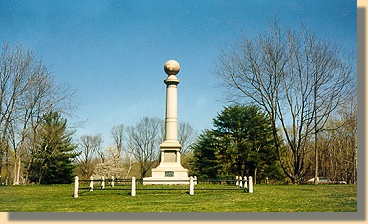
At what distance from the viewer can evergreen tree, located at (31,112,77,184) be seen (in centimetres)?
2441

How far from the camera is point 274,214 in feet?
27.7

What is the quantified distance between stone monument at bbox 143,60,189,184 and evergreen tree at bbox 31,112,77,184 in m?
8.55

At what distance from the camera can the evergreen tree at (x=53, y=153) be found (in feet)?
80.1

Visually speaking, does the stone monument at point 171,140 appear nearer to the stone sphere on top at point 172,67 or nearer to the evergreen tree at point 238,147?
the stone sphere on top at point 172,67

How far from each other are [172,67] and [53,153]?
1129 cm

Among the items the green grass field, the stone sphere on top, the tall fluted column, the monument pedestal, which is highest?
the stone sphere on top

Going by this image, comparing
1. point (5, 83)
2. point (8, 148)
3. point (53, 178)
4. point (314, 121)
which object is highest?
point (5, 83)

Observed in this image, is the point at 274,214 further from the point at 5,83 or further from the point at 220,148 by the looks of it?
the point at 220,148

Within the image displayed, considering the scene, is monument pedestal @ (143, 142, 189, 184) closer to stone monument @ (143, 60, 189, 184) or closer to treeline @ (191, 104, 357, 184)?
stone monument @ (143, 60, 189, 184)

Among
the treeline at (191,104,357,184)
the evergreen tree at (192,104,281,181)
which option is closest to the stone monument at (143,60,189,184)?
the treeline at (191,104,357,184)

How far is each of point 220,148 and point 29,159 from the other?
1160cm

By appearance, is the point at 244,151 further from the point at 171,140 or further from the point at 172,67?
the point at 172,67

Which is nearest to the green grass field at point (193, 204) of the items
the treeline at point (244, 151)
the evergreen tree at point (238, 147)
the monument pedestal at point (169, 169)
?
the monument pedestal at point (169, 169)

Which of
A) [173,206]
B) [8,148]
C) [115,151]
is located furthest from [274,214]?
[115,151]
